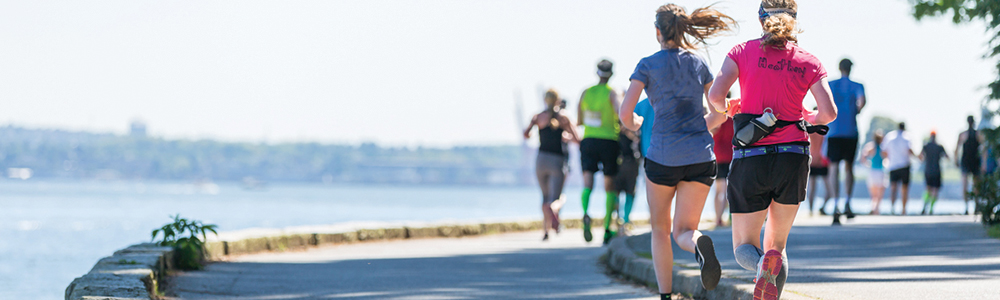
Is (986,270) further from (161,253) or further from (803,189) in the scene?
(161,253)

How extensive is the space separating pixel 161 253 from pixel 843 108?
6822 millimetres

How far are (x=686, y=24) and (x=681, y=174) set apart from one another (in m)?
0.75

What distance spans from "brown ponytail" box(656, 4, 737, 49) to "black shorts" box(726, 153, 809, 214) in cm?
92

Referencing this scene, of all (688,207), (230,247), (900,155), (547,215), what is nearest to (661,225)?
(688,207)

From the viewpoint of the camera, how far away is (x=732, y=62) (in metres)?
4.43

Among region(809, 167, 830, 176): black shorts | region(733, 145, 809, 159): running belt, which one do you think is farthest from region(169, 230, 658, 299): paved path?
region(809, 167, 830, 176): black shorts

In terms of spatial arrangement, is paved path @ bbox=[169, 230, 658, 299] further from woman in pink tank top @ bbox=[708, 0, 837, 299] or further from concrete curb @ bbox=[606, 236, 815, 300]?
woman in pink tank top @ bbox=[708, 0, 837, 299]

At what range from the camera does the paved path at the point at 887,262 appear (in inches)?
208

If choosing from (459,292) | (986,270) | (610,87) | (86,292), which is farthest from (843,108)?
(86,292)

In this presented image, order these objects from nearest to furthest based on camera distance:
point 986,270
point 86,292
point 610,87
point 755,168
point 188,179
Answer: point 755,168
point 86,292
point 986,270
point 610,87
point 188,179

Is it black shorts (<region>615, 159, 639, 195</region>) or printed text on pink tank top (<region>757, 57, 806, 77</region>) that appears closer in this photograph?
printed text on pink tank top (<region>757, 57, 806, 77</region>)

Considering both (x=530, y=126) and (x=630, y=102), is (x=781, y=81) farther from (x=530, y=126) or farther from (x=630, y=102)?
(x=530, y=126)

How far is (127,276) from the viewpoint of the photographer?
18.9 ft

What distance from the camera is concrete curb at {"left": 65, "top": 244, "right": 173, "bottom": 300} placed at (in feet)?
16.8
